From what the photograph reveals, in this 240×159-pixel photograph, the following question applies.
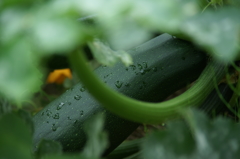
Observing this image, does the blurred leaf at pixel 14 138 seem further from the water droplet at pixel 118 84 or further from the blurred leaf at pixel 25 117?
the water droplet at pixel 118 84

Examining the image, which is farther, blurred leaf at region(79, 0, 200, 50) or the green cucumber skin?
the green cucumber skin

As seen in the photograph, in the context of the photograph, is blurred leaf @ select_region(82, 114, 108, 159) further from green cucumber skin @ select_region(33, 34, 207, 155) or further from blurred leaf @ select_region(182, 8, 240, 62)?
green cucumber skin @ select_region(33, 34, 207, 155)

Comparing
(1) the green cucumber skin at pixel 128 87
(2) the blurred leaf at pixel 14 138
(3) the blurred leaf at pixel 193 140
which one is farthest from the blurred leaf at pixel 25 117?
(1) the green cucumber skin at pixel 128 87

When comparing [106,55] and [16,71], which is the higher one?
[16,71]

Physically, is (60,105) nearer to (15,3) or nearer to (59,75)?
(59,75)

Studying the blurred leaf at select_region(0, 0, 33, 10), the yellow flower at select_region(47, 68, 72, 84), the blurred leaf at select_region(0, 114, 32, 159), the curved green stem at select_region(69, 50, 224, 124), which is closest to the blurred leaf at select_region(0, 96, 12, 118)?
the blurred leaf at select_region(0, 114, 32, 159)

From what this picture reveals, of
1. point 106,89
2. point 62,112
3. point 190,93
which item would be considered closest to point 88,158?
point 106,89

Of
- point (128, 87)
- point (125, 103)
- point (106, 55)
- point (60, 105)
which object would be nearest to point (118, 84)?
point (128, 87)
